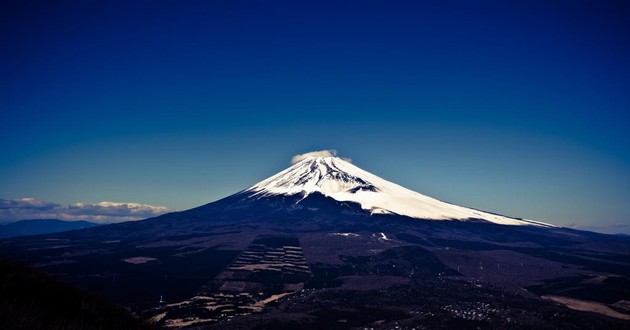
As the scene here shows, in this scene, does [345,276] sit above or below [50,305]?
below

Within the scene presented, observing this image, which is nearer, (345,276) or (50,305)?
(50,305)

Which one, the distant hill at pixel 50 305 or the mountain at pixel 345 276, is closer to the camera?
the distant hill at pixel 50 305

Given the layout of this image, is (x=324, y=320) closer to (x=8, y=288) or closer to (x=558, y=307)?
(x=558, y=307)

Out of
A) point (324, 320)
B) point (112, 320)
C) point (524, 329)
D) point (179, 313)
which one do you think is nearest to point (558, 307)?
point (524, 329)

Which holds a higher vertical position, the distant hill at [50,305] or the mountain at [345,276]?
the distant hill at [50,305]
